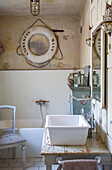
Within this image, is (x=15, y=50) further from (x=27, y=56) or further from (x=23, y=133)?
(x=23, y=133)

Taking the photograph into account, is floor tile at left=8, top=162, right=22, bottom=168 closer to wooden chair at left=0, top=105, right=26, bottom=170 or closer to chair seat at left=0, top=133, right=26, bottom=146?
wooden chair at left=0, top=105, right=26, bottom=170

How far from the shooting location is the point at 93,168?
56.5 inches

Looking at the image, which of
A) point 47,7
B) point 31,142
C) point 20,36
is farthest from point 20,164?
point 47,7

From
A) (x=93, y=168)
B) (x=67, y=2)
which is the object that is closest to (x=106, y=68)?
(x=93, y=168)

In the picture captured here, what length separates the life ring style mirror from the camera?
14.5ft

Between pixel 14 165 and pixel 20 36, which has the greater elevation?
pixel 20 36

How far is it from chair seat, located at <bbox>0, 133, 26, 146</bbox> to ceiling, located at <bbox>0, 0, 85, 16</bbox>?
248 centimetres

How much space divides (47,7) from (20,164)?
3042 mm

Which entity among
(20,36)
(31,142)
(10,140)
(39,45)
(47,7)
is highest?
(47,7)

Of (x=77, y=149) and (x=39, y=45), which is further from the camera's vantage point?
(x=39, y=45)

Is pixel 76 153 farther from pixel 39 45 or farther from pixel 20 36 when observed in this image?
pixel 20 36

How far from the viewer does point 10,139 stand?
284cm

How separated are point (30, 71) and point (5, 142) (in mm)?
1946

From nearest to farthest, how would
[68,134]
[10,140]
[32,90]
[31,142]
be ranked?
→ [68,134], [10,140], [31,142], [32,90]
